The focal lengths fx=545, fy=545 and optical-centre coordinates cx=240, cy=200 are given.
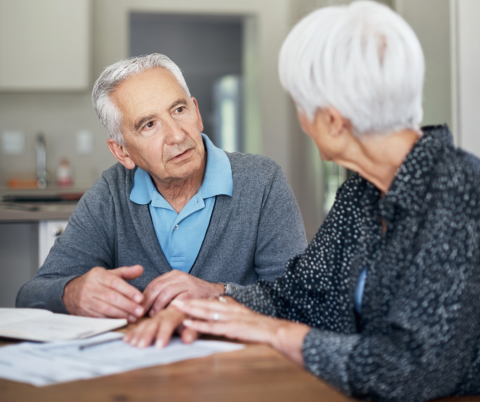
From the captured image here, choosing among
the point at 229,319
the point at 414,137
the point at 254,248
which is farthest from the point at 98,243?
the point at 414,137

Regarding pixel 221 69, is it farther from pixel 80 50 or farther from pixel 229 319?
pixel 229 319

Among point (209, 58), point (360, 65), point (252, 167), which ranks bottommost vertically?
point (252, 167)

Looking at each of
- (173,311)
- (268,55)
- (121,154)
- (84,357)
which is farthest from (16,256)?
(268,55)

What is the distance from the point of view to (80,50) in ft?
12.8

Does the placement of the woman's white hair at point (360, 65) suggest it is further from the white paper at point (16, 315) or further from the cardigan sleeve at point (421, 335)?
the white paper at point (16, 315)

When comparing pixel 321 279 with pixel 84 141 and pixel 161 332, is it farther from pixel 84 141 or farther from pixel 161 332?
pixel 84 141

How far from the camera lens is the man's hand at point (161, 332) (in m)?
0.85

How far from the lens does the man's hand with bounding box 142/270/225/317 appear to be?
1.14 m

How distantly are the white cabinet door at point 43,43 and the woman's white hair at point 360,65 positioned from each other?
3329mm

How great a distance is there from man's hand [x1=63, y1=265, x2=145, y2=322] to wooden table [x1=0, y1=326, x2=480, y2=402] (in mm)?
340

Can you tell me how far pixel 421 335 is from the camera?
0.77 meters

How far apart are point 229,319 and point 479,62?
2.00m

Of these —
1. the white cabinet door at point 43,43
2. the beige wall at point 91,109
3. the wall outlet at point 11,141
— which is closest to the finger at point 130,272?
the white cabinet door at point 43,43

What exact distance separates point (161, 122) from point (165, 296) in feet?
1.71
